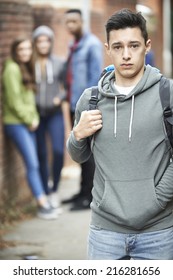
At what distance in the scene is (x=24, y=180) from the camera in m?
9.72

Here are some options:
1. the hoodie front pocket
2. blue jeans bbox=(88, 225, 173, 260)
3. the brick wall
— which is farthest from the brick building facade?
the hoodie front pocket

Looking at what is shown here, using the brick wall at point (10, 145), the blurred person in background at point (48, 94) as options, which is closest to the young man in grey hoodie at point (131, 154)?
the brick wall at point (10, 145)

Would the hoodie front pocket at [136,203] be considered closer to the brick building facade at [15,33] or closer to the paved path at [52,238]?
the paved path at [52,238]

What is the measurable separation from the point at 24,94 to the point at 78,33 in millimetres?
843

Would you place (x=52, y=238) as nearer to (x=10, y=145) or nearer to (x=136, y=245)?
(x=10, y=145)

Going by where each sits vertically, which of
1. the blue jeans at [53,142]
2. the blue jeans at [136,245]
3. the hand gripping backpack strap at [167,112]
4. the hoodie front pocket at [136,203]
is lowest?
the blue jeans at [53,142]

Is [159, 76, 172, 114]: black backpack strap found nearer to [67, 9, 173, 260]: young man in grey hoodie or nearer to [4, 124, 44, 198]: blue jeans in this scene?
[67, 9, 173, 260]: young man in grey hoodie

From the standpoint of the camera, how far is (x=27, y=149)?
8.78 m

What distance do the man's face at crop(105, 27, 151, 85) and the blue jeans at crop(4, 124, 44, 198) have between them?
190 inches

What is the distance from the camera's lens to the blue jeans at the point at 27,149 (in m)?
8.77

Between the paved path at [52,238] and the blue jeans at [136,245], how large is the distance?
2.95m

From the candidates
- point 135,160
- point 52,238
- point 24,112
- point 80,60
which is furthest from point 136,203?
point 80,60
